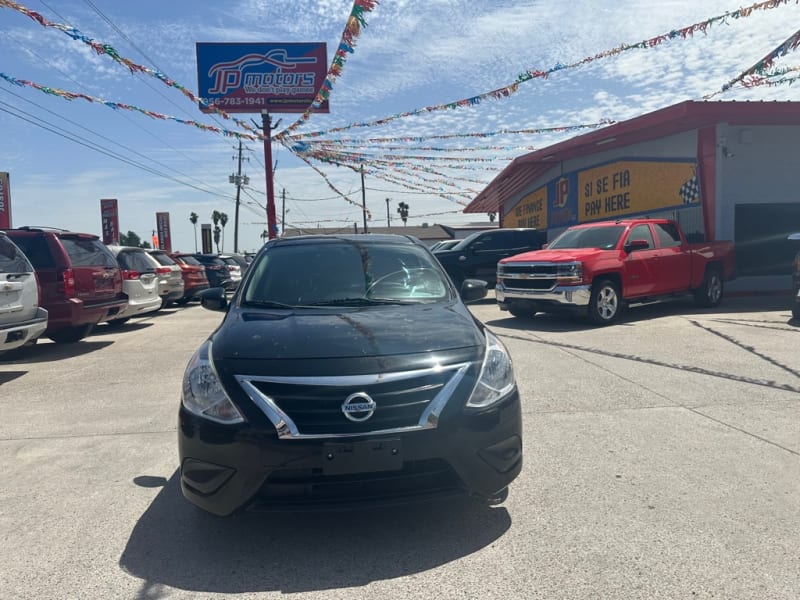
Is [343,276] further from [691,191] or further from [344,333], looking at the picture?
[691,191]

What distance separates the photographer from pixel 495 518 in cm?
315

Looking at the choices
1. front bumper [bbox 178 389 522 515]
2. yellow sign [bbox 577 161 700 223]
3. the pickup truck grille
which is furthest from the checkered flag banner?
front bumper [bbox 178 389 522 515]

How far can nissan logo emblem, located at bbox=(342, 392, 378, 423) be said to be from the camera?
269cm

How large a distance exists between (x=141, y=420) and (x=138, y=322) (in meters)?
8.53

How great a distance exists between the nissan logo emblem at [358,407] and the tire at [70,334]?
7.97m

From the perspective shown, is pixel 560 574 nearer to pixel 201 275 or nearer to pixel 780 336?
pixel 780 336

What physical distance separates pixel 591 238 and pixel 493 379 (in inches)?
342

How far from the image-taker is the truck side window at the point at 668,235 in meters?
11.1

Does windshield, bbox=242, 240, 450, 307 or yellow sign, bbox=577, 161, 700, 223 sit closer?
windshield, bbox=242, 240, 450, 307

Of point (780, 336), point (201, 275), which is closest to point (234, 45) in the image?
point (201, 275)

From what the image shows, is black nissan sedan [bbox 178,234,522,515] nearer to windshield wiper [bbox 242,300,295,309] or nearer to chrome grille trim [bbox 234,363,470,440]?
chrome grille trim [bbox 234,363,470,440]

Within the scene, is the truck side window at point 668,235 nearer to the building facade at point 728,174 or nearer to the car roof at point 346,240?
the building facade at point 728,174

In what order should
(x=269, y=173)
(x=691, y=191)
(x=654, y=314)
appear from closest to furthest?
(x=654, y=314) → (x=691, y=191) → (x=269, y=173)

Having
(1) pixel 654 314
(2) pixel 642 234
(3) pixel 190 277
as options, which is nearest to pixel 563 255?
(2) pixel 642 234
